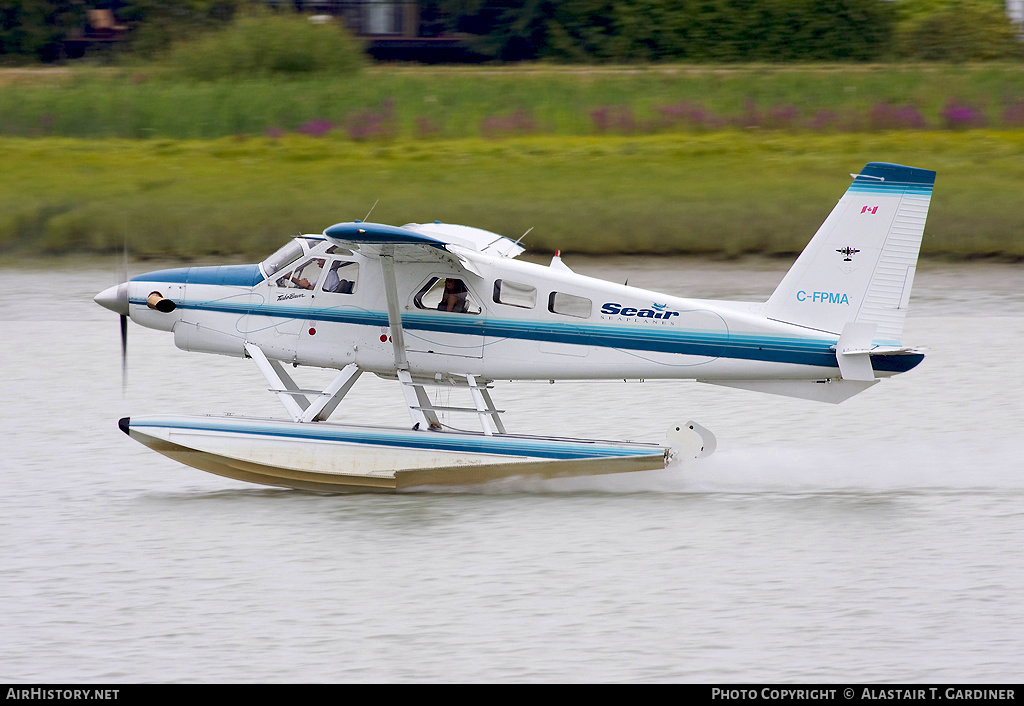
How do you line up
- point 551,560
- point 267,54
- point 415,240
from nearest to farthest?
point 551,560 < point 415,240 < point 267,54

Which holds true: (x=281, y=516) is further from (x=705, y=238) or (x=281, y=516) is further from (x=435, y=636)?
(x=705, y=238)

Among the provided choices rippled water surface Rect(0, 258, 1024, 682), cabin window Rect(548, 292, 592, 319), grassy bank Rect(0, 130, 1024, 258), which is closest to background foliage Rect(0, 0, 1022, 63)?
grassy bank Rect(0, 130, 1024, 258)

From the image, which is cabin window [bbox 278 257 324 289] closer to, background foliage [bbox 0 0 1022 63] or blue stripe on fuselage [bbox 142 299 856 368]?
blue stripe on fuselage [bbox 142 299 856 368]

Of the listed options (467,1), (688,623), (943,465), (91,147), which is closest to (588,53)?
(467,1)

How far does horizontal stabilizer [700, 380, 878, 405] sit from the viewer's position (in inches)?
395

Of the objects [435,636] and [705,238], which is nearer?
[435,636]

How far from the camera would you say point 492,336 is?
33.8 feet

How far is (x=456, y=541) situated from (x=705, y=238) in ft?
42.2

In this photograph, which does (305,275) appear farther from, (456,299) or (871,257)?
(871,257)

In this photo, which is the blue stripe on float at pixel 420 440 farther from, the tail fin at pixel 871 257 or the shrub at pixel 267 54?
the shrub at pixel 267 54

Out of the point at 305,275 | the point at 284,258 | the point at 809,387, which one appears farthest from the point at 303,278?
the point at 809,387

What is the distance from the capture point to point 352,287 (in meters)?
10.4

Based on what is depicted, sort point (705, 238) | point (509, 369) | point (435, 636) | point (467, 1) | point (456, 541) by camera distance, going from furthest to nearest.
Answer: point (467, 1)
point (705, 238)
point (509, 369)
point (456, 541)
point (435, 636)

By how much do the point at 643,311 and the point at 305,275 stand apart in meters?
2.77
